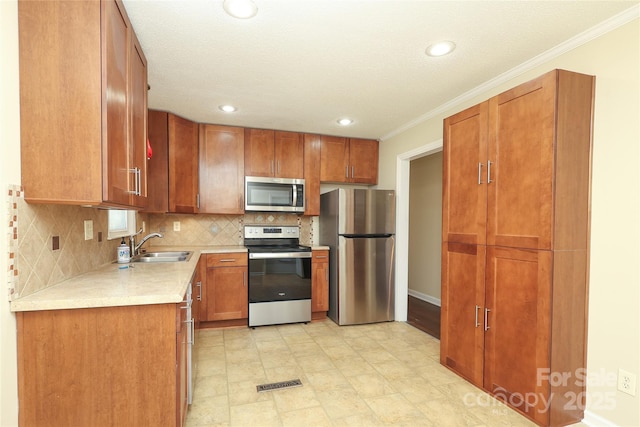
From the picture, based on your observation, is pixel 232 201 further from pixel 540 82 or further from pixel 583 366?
pixel 583 366

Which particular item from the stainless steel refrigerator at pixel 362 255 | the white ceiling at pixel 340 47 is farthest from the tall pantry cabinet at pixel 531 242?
the stainless steel refrigerator at pixel 362 255

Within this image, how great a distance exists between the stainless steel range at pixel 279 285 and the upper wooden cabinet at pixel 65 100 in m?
2.30

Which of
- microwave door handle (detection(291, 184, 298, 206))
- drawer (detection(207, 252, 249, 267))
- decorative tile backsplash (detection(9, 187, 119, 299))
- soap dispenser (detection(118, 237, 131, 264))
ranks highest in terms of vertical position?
microwave door handle (detection(291, 184, 298, 206))

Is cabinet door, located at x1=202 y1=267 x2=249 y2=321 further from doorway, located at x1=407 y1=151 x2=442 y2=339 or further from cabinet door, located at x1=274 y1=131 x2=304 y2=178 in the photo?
doorway, located at x1=407 y1=151 x2=442 y2=339

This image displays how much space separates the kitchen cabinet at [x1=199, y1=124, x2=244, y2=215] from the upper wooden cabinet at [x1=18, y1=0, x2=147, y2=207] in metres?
2.34

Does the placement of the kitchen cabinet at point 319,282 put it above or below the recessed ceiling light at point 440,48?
below

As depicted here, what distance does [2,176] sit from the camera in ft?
4.01

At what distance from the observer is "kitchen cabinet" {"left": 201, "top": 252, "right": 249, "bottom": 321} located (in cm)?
347

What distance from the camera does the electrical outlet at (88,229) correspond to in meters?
2.02

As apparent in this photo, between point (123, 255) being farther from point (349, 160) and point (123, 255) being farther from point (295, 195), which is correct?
point (349, 160)

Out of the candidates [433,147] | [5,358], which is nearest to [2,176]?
[5,358]

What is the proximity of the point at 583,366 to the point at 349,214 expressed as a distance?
236 centimetres

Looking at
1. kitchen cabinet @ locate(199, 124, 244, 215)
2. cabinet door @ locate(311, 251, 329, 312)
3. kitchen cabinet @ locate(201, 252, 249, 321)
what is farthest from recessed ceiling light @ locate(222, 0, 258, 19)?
cabinet door @ locate(311, 251, 329, 312)

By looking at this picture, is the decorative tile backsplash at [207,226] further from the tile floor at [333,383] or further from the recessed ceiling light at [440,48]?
the recessed ceiling light at [440,48]
